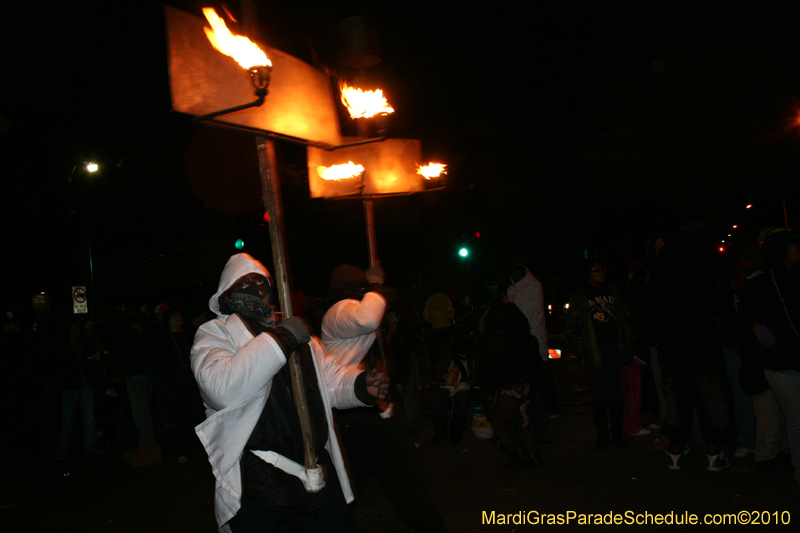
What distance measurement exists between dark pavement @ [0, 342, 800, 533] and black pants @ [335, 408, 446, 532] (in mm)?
868

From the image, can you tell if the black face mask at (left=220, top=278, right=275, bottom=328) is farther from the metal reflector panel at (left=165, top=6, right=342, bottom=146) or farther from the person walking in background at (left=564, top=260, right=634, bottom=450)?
the person walking in background at (left=564, top=260, right=634, bottom=450)

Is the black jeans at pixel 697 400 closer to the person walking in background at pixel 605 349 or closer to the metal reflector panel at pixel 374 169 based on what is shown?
the person walking in background at pixel 605 349

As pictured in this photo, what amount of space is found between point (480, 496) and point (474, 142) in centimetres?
1081

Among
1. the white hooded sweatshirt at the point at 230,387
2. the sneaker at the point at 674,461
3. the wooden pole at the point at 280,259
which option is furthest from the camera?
the sneaker at the point at 674,461

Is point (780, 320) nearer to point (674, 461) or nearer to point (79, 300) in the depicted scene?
point (674, 461)

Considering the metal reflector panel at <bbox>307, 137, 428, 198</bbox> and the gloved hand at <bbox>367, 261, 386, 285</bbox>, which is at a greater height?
the metal reflector panel at <bbox>307, 137, 428, 198</bbox>

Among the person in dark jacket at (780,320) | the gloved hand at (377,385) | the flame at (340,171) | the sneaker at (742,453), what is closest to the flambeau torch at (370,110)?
the flame at (340,171)

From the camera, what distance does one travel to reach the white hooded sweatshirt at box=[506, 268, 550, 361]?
7.16 meters

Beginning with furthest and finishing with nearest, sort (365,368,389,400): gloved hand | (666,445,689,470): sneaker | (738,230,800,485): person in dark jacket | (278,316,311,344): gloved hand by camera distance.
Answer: (666,445,689,470): sneaker
(738,230,800,485): person in dark jacket
(365,368,389,400): gloved hand
(278,316,311,344): gloved hand

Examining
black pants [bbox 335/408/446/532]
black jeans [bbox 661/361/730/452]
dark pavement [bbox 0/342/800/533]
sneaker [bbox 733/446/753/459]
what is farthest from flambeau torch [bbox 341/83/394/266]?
sneaker [bbox 733/446/753/459]

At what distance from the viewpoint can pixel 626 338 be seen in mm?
6352

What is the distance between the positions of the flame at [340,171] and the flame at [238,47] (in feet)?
6.00

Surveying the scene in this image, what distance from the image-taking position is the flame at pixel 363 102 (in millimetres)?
4584

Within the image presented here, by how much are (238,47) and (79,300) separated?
1794 centimetres
